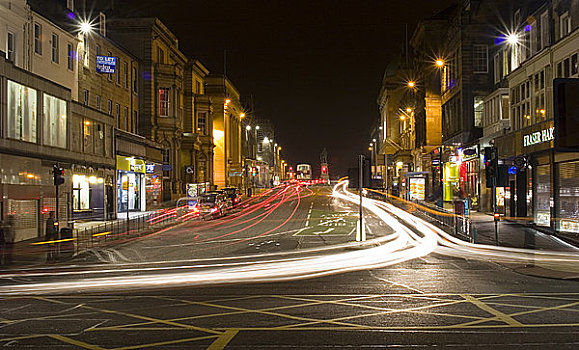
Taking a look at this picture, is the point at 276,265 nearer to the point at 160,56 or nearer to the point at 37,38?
the point at 37,38

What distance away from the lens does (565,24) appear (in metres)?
26.3

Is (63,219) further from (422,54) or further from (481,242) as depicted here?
(422,54)

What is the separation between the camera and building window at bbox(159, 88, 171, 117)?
54406mm

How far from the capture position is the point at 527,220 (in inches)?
1227

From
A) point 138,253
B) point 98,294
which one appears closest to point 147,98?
point 138,253

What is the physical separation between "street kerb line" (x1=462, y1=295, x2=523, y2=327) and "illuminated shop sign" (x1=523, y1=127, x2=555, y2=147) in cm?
1744

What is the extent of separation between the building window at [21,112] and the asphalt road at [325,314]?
11578 millimetres

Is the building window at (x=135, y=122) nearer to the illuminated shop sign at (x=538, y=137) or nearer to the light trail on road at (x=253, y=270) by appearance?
the light trail on road at (x=253, y=270)

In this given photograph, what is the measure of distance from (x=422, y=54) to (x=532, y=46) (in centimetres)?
3399

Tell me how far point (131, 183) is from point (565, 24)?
33.0 metres

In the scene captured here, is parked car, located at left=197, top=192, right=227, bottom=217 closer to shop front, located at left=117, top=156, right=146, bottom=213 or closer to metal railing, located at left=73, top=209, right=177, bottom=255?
metal railing, located at left=73, top=209, right=177, bottom=255

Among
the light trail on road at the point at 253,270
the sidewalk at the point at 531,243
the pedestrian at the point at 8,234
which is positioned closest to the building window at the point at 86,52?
the pedestrian at the point at 8,234

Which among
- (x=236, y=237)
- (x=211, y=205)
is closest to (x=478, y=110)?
(x=211, y=205)

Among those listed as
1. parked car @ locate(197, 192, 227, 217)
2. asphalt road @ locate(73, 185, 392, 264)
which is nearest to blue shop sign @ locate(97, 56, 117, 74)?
asphalt road @ locate(73, 185, 392, 264)
